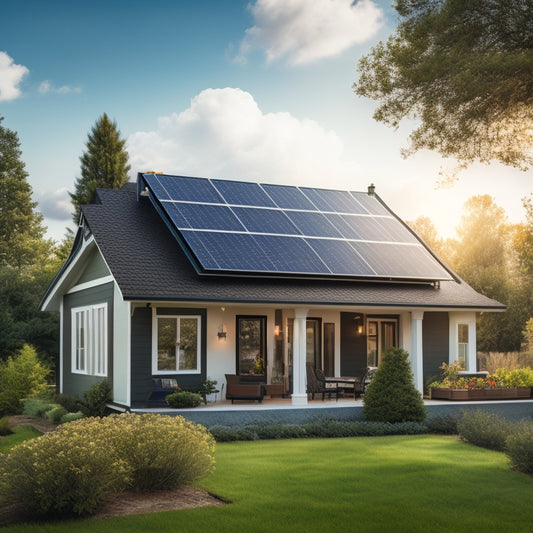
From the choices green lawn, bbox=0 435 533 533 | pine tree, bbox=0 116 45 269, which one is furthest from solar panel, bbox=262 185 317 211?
pine tree, bbox=0 116 45 269

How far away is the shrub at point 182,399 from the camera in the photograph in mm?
16094

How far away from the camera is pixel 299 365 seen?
17125 mm

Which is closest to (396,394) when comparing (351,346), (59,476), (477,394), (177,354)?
(477,394)

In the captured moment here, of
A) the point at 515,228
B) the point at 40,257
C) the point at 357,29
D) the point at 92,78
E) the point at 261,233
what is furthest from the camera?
the point at 515,228

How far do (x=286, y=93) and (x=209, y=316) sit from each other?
302 inches

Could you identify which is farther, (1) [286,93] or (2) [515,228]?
(2) [515,228]

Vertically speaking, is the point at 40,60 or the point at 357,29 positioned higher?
the point at 40,60

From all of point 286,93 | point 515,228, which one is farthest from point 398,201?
point 286,93

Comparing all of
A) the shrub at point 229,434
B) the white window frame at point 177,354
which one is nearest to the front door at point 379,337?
the white window frame at point 177,354

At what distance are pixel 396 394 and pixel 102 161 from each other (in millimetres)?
23850

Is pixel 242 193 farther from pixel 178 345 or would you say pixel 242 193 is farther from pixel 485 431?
pixel 485 431

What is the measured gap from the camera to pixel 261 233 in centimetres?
1938

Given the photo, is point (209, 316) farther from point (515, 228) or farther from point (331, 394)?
point (515, 228)

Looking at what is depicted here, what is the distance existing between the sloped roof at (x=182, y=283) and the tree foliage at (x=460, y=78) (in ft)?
20.7
